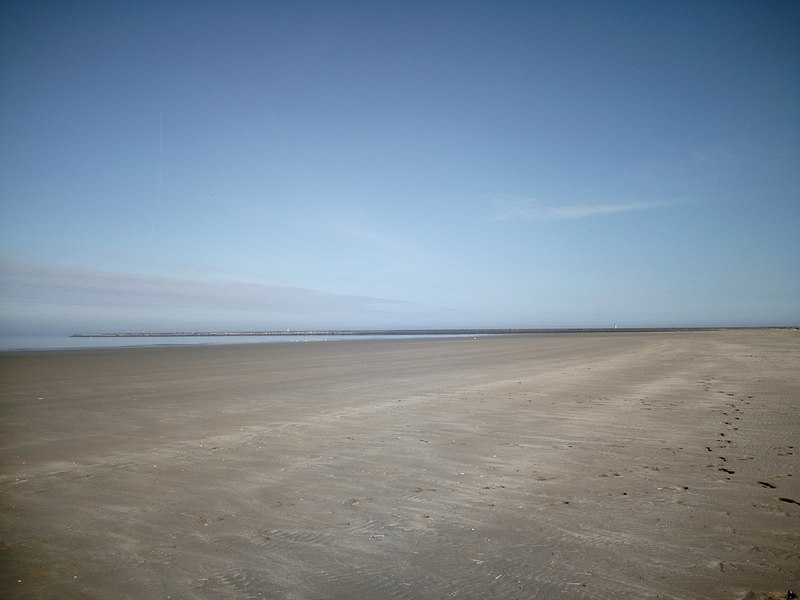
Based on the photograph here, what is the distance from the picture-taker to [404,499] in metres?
5.55

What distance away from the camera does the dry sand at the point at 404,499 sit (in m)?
3.81

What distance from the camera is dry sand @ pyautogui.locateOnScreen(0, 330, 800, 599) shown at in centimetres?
381

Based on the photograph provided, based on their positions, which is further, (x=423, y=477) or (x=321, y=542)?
(x=423, y=477)

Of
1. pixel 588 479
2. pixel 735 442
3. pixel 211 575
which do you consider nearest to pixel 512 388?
pixel 735 442

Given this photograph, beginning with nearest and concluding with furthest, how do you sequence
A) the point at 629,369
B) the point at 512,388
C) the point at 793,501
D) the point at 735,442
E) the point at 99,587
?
the point at 99,587 → the point at 793,501 → the point at 735,442 → the point at 512,388 → the point at 629,369

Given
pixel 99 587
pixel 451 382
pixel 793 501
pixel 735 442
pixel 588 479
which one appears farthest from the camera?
pixel 451 382

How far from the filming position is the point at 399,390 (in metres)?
14.3

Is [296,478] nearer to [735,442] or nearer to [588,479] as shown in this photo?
[588,479]

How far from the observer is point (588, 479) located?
6.03m

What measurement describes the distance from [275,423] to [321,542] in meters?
5.49

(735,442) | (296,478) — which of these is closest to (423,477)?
(296,478)

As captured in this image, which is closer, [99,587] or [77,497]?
[99,587]

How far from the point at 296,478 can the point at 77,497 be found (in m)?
2.53

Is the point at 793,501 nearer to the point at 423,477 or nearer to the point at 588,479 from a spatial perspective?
the point at 588,479
